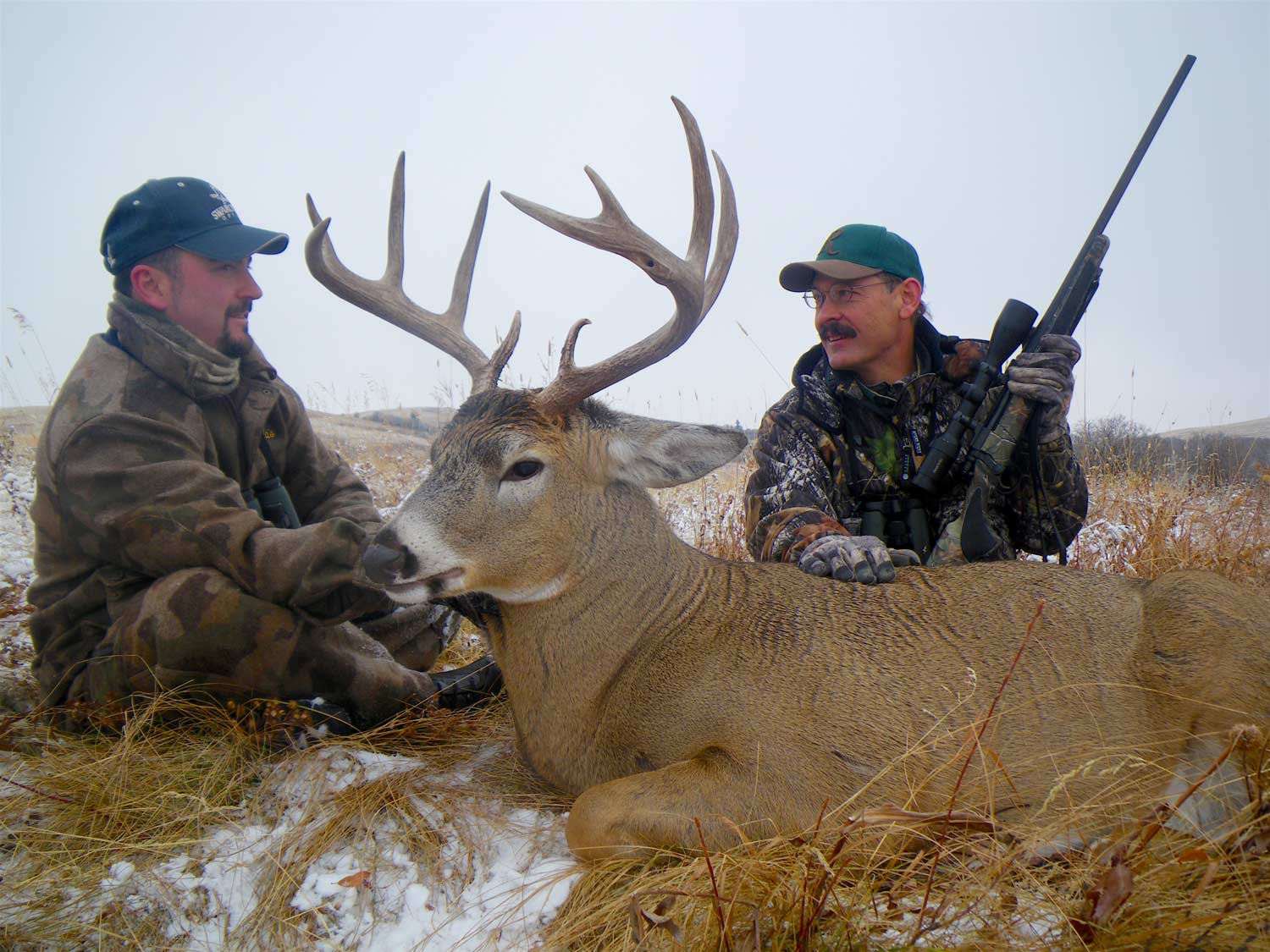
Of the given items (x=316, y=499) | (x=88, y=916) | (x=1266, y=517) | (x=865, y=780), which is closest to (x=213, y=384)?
(x=316, y=499)

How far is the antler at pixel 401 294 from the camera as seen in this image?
3.97 m

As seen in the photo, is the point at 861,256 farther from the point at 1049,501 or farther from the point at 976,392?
→ the point at 1049,501

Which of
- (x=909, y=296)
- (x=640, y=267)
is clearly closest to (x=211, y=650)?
(x=640, y=267)

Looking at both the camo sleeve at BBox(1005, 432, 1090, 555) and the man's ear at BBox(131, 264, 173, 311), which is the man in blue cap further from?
the camo sleeve at BBox(1005, 432, 1090, 555)

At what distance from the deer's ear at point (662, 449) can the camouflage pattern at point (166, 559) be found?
3.92ft

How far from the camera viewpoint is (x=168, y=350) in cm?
403

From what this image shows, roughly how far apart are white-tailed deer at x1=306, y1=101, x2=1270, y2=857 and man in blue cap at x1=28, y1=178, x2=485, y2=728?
0.79 m

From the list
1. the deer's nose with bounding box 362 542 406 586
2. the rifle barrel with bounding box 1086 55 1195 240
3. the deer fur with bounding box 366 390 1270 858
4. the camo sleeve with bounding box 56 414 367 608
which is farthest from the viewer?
the rifle barrel with bounding box 1086 55 1195 240

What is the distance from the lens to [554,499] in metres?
3.47

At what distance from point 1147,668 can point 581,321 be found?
2622 mm

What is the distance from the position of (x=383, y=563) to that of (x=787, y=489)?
265 cm

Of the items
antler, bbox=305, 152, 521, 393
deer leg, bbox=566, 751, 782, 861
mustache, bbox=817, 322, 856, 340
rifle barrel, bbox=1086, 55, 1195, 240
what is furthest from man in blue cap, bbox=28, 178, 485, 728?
rifle barrel, bbox=1086, 55, 1195, 240

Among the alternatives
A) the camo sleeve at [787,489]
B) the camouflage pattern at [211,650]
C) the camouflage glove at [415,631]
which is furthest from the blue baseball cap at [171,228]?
the camo sleeve at [787,489]

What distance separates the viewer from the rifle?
4852 mm
